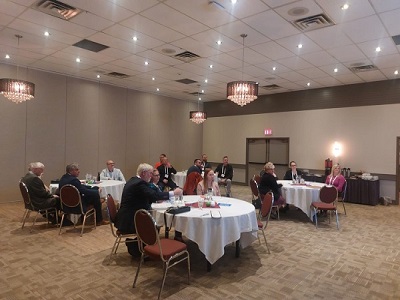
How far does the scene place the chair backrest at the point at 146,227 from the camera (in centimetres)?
305

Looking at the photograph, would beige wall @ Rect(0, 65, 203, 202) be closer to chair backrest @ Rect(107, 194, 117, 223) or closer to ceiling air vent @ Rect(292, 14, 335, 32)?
chair backrest @ Rect(107, 194, 117, 223)

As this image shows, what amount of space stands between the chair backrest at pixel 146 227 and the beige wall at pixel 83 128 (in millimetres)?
6883

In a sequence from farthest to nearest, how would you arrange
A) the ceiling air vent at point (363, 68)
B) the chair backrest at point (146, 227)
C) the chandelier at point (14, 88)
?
the ceiling air vent at point (363, 68)
the chandelier at point (14, 88)
the chair backrest at point (146, 227)

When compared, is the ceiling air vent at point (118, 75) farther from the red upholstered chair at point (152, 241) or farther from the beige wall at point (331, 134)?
the red upholstered chair at point (152, 241)

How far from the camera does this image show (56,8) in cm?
481

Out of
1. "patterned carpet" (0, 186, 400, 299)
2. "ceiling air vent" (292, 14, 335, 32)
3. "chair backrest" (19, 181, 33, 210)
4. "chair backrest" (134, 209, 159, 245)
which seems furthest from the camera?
"chair backrest" (19, 181, 33, 210)

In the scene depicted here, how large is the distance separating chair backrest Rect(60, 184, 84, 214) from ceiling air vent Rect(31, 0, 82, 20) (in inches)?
118

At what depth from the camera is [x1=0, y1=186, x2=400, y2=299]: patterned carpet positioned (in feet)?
11.0

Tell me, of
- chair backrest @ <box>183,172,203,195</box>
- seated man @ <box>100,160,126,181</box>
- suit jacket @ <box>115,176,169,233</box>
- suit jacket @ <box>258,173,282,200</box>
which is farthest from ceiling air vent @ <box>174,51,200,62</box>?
suit jacket @ <box>115,176,169,233</box>

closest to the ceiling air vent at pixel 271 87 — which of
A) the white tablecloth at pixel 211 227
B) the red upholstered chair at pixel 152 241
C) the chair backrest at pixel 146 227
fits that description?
the white tablecloth at pixel 211 227

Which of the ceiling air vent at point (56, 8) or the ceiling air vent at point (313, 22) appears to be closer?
the ceiling air vent at point (56, 8)

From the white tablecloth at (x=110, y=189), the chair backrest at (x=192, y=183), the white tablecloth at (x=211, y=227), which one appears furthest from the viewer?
the white tablecloth at (x=110, y=189)

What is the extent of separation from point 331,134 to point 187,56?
625cm

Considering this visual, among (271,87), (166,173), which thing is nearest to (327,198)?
(166,173)
